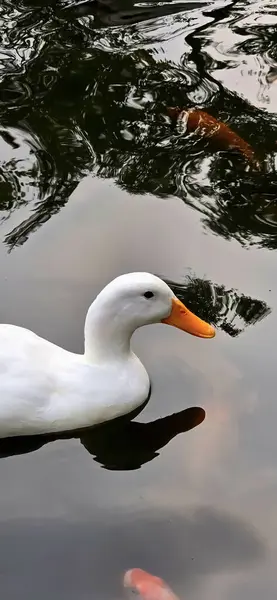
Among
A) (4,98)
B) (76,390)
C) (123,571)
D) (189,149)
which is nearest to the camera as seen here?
(123,571)

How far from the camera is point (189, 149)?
5.38 m

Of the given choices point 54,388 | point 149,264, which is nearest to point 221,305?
point 149,264

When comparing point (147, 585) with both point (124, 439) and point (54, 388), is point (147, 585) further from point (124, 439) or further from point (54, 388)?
point (54, 388)

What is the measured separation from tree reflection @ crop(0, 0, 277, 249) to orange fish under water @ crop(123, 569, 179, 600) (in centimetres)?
217

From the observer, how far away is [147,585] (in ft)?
9.52

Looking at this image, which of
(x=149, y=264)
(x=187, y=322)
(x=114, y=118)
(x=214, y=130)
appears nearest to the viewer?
(x=187, y=322)

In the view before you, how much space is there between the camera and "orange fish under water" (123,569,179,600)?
2863 mm

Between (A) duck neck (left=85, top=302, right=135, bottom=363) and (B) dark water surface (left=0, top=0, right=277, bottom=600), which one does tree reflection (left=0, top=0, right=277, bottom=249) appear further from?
(A) duck neck (left=85, top=302, right=135, bottom=363)

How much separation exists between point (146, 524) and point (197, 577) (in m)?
0.29

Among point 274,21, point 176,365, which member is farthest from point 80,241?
point 274,21

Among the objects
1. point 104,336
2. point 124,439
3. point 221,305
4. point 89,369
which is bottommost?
point 124,439

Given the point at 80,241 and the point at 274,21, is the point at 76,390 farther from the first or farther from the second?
the point at 274,21

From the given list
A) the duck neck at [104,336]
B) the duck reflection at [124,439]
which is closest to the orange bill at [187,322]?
the duck neck at [104,336]

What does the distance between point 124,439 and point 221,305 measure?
3.21 feet
